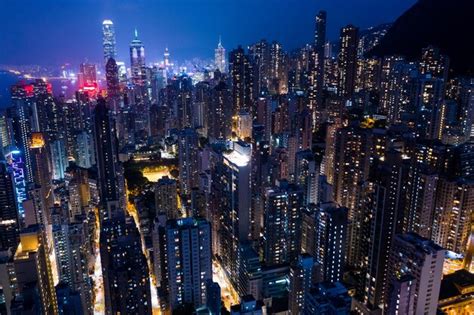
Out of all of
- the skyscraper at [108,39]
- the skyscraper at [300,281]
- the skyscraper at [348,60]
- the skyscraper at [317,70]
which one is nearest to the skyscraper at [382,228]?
the skyscraper at [300,281]

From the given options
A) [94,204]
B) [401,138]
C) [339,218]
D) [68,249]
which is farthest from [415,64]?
[68,249]

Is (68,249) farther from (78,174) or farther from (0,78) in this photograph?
(0,78)

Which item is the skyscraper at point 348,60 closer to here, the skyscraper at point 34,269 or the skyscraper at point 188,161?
the skyscraper at point 188,161

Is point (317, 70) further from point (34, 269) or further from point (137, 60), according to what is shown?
point (34, 269)

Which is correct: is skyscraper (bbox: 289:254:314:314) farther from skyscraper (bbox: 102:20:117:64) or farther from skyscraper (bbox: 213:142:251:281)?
skyscraper (bbox: 102:20:117:64)

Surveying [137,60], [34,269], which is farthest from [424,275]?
[137,60]
